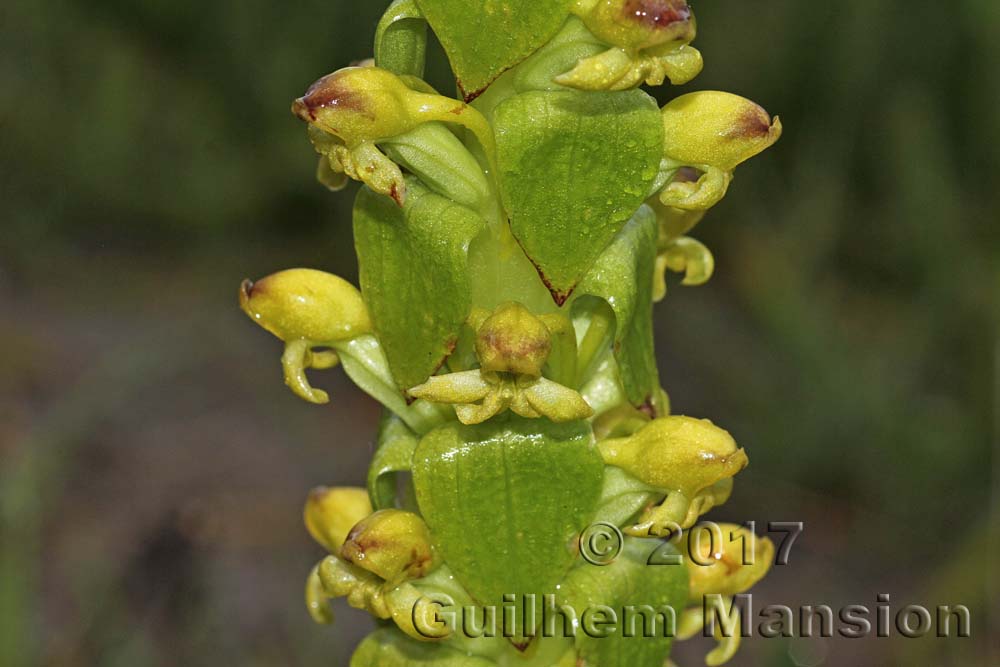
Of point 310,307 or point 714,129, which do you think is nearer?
point 714,129

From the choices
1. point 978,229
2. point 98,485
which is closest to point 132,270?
point 98,485

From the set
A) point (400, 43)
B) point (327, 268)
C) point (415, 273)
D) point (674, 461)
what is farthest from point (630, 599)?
point (327, 268)

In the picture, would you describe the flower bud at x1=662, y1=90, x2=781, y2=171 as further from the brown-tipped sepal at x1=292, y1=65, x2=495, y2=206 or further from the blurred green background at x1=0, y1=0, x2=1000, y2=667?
the blurred green background at x1=0, y1=0, x2=1000, y2=667

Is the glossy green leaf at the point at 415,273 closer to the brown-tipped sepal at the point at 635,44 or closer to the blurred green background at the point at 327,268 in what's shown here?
the brown-tipped sepal at the point at 635,44

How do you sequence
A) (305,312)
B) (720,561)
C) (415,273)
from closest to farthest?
(415,273)
(305,312)
(720,561)

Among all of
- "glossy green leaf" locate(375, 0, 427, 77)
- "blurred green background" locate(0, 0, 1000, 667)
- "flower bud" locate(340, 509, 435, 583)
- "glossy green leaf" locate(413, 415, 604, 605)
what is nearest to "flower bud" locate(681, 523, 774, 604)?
"glossy green leaf" locate(413, 415, 604, 605)

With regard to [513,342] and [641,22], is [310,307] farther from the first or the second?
[641,22]

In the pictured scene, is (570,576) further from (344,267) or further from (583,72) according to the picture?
(344,267)
